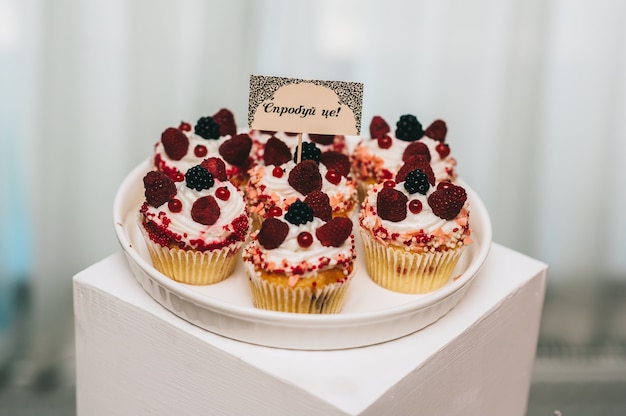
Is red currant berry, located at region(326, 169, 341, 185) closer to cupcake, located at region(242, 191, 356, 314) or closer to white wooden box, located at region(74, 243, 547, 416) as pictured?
cupcake, located at region(242, 191, 356, 314)

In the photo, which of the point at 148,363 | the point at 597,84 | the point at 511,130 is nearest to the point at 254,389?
the point at 148,363

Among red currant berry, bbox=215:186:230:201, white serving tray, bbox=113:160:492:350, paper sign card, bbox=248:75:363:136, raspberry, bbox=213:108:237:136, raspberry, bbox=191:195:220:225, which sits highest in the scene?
paper sign card, bbox=248:75:363:136

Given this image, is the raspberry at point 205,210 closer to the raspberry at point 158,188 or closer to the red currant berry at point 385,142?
the raspberry at point 158,188

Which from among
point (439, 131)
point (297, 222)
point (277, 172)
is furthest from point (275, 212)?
point (439, 131)

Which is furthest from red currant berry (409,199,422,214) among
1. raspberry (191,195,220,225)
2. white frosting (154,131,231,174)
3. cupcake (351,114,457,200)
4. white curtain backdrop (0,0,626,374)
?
white curtain backdrop (0,0,626,374)

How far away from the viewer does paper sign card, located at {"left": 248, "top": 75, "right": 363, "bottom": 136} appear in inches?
61.9

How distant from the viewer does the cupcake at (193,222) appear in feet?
4.99

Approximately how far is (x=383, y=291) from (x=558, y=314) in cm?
147

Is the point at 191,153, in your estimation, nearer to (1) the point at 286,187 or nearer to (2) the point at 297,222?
(1) the point at 286,187

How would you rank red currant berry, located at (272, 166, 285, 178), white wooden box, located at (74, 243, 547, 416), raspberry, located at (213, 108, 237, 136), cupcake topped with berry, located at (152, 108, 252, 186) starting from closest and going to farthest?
white wooden box, located at (74, 243, 547, 416), red currant berry, located at (272, 166, 285, 178), cupcake topped with berry, located at (152, 108, 252, 186), raspberry, located at (213, 108, 237, 136)

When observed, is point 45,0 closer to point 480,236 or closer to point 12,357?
point 12,357

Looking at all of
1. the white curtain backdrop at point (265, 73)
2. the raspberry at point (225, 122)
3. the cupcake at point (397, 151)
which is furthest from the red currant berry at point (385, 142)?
the white curtain backdrop at point (265, 73)

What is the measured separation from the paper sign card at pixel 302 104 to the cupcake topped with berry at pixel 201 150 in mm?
225

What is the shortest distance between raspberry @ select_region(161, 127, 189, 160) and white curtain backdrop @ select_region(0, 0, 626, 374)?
2.49 feet
